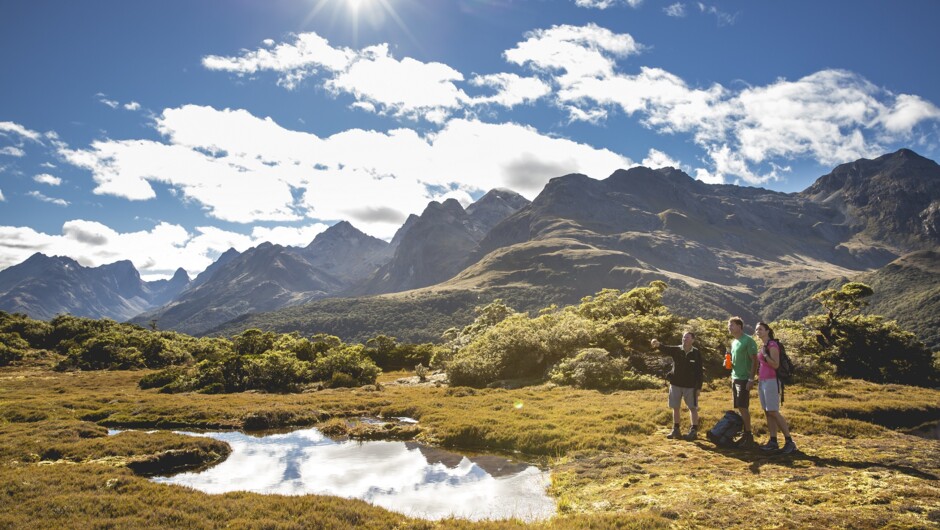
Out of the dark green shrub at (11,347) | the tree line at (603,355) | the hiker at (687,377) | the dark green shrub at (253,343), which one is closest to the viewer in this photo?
the hiker at (687,377)

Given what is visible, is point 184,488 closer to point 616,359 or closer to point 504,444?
point 504,444

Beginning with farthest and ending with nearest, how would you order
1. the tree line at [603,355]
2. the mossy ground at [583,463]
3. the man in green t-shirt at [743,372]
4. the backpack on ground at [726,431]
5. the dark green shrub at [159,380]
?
1. the dark green shrub at [159,380]
2. the tree line at [603,355]
3. the backpack on ground at [726,431]
4. the man in green t-shirt at [743,372]
5. the mossy ground at [583,463]

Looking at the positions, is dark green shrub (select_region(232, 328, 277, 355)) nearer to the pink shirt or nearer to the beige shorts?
the beige shorts

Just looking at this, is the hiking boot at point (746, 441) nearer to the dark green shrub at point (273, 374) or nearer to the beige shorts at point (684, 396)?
the beige shorts at point (684, 396)

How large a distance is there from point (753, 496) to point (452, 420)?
13275mm

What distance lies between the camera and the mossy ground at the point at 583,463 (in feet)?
31.3

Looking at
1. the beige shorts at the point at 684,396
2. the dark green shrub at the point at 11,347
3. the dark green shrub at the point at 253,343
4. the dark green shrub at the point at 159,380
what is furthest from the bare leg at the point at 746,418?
the dark green shrub at the point at 11,347

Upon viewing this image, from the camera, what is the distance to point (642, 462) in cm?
1356

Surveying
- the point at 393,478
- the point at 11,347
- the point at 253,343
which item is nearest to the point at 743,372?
the point at 393,478

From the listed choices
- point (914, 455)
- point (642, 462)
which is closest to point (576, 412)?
point (642, 462)

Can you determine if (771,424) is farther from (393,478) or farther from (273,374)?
(273,374)

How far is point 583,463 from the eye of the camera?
1421 cm

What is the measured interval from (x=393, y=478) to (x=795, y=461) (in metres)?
11.4

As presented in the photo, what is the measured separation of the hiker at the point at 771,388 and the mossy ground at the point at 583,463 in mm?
Answer: 490
